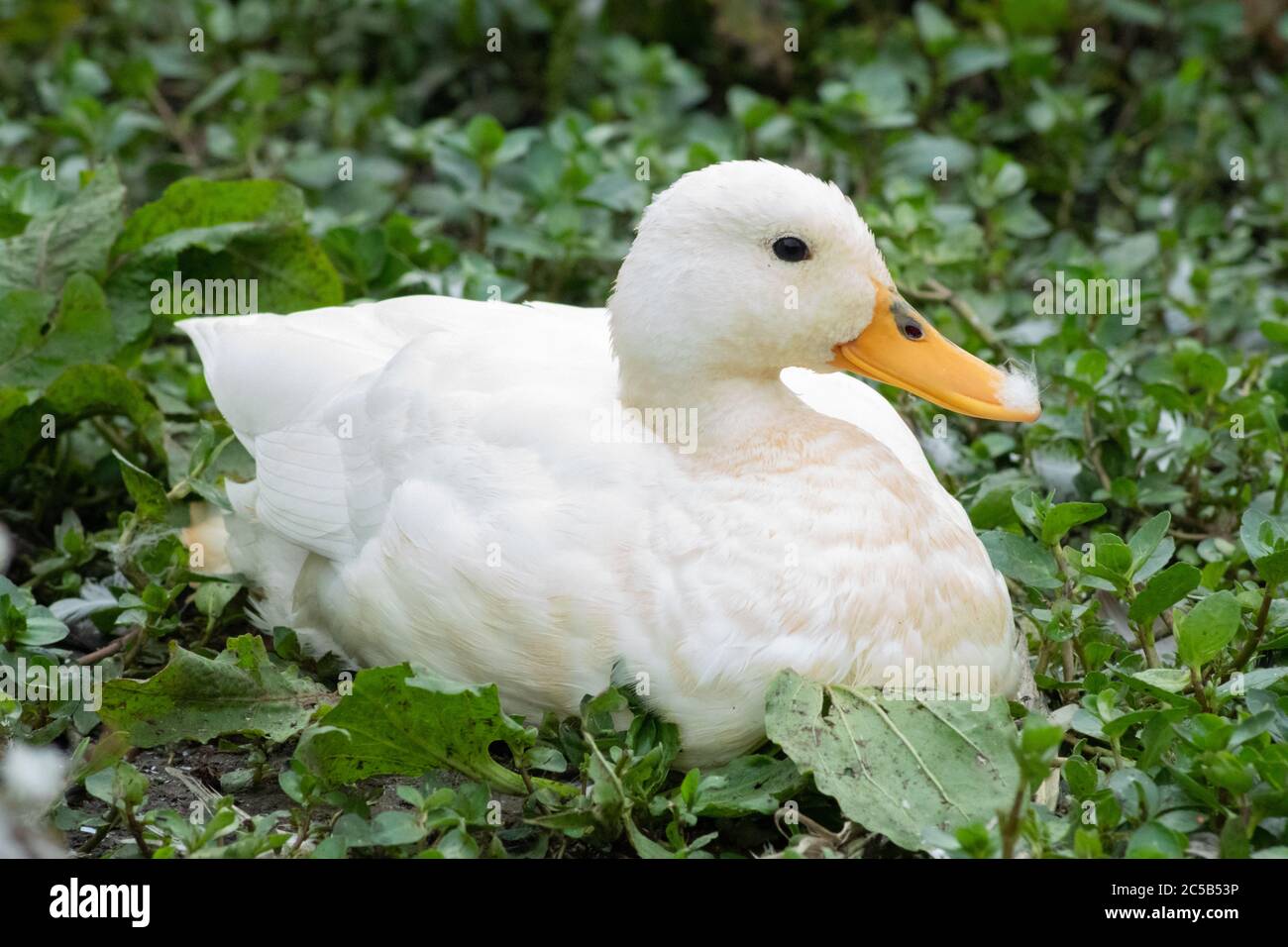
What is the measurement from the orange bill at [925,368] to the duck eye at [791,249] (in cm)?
18

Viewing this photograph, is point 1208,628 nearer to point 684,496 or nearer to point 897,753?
point 897,753

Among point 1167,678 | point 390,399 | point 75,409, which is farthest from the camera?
point 75,409

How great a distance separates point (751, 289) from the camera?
9.74ft

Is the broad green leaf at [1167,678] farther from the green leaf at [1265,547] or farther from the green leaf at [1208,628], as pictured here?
the green leaf at [1265,547]

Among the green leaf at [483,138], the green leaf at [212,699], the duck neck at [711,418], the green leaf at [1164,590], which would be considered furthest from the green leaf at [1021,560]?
the green leaf at [483,138]

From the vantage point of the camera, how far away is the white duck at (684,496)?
2838mm

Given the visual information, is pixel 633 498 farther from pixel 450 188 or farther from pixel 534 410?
pixel 450 188

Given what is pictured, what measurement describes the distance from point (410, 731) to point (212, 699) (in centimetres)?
45

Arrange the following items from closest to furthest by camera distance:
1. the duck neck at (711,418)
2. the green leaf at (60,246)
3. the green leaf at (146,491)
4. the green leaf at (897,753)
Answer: the green leaf at (897,753) → the duck neck at (711,418) → the green leaf at (146,491) → the green leaf at (60,246)

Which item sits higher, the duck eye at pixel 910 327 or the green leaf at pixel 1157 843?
the duck eye at pixel 910 327

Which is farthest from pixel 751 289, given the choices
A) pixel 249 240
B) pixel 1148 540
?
pixel 249 240
